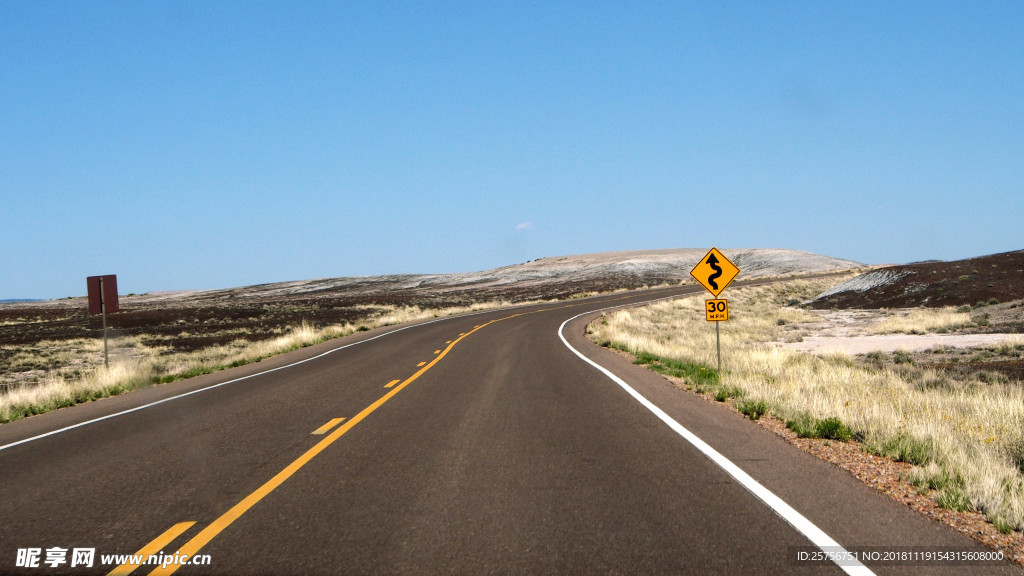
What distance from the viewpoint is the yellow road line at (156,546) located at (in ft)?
13.0

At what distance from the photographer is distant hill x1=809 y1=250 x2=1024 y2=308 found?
3200 cm

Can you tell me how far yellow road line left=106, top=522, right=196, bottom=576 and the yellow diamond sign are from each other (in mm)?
11624

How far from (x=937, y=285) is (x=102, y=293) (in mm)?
39005

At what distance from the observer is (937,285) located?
35.4 metres

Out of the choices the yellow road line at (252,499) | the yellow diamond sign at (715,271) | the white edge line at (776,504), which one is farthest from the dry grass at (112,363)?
the yellow diamond sign at (715,271)

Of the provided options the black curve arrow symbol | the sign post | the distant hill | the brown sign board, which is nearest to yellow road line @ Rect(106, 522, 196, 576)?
the sign post

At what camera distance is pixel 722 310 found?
1388 cm

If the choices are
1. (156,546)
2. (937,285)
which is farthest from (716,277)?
(937,285)

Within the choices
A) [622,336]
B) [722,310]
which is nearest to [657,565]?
[722,310]

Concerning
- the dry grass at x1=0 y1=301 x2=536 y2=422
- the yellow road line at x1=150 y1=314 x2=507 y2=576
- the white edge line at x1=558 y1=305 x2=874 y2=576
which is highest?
the yellow road line at x1=150 y1=314 x2=507 y2=576

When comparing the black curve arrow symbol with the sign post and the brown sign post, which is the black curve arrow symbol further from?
the brown sign post

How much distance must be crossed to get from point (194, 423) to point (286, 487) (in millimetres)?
4338

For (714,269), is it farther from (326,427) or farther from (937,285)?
(937,285)

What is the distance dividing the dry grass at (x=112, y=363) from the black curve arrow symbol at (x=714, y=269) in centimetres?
1343
